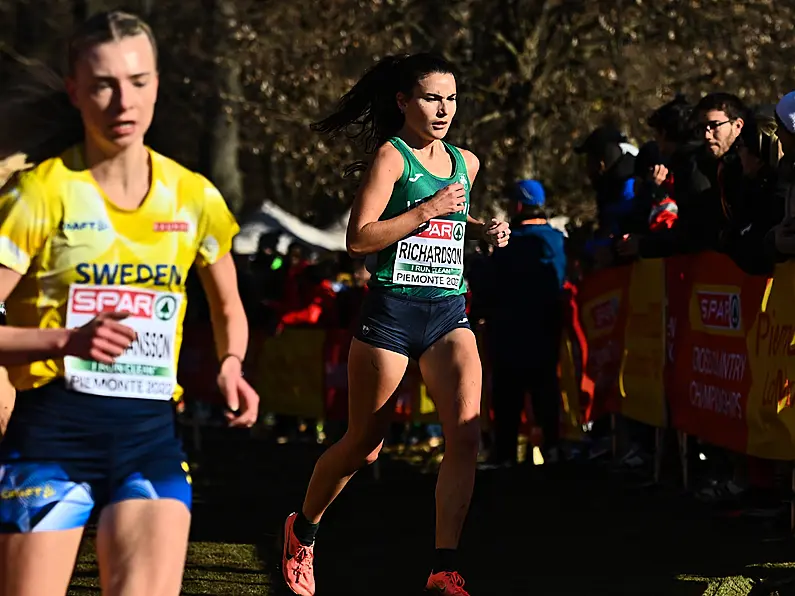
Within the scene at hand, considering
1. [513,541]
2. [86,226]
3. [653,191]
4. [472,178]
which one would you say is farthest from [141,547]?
[653,191]

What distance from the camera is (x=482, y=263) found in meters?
12.4

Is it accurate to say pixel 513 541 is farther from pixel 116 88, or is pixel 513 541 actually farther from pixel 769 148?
pixel 116 88

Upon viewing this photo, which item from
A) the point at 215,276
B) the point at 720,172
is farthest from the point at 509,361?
the point at 215,276

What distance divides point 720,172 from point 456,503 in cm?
340

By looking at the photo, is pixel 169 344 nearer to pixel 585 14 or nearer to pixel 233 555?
pixel 233 555

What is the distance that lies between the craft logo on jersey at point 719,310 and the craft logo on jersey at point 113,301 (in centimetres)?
537

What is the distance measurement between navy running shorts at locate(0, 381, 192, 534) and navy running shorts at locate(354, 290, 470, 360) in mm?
2473

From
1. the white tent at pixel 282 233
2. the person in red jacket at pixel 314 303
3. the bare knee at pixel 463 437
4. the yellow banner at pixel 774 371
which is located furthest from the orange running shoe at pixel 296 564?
the white tent at pixel 282 233

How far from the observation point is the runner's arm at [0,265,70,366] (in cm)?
414

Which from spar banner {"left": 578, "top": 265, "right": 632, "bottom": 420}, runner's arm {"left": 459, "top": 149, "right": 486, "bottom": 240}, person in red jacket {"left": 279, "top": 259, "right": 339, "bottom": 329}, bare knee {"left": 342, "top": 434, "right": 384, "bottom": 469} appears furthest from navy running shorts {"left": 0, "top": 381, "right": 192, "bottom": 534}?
person in red jacket {"left": 279, "top": 259, "right": 339, "bottom": 329}

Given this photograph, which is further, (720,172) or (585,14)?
(585,14)

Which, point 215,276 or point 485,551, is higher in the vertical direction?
point 215,276

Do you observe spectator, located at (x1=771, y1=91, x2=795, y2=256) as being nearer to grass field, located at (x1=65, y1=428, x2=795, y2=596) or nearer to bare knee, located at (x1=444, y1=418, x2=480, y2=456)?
grass field, located at (x1=65, y1=428, x2=795, y2=596)

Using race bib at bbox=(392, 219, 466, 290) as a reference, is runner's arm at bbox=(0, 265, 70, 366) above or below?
below
